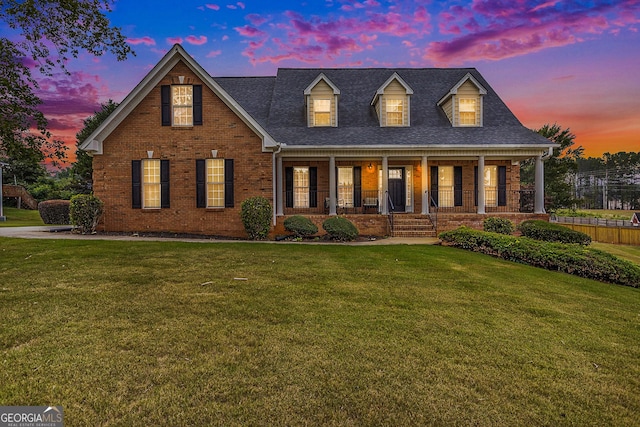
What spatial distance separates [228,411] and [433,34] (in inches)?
1017

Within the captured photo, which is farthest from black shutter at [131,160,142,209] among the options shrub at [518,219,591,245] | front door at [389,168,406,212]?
shrub at [518,219,591,245]

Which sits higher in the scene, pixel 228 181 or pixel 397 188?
pixel 228 181

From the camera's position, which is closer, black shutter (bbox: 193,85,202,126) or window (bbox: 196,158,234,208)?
black shutter (bbox: 193,85,202,126)

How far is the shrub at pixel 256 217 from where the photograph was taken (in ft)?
42.3

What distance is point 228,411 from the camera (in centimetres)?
243

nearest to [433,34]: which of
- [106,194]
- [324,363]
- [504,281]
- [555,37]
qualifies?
[555,37]

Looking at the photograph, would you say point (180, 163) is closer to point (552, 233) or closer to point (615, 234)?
point (552, 233)

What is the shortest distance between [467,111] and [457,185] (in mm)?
4081

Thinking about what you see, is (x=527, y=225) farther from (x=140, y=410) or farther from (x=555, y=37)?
(x=140, y=410)

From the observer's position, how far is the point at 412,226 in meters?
15.1

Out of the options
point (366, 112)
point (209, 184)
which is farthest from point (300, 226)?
point (366, 112)

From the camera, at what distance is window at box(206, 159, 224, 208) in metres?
14.1

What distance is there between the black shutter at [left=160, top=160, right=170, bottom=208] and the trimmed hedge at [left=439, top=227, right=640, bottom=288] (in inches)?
481

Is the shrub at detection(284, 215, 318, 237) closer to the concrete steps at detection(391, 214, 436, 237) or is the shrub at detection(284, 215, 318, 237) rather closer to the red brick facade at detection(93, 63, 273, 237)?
the red brick facade at detection(93, 63, 273, 237)
